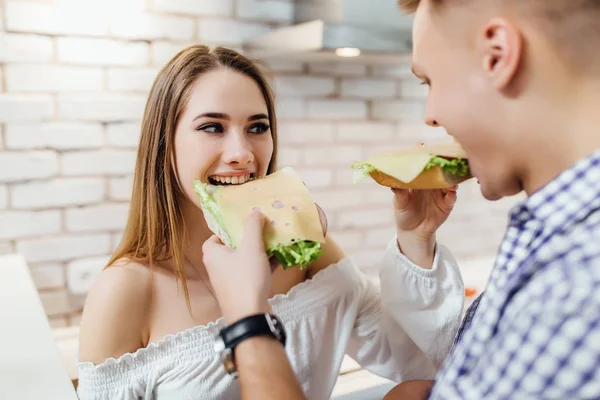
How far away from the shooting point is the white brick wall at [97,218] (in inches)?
67.8

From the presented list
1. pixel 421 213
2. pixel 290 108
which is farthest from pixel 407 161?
pixel 290 108

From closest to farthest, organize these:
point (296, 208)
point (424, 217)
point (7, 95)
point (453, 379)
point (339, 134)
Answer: point (453, 379)
point (296, 208)
point (424, 217)
point (7, 95)
point (339, 134)

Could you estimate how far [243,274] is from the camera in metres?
0.76

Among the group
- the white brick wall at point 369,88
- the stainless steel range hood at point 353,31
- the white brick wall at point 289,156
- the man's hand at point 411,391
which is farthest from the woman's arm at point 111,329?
the white brick wall at point 369,88

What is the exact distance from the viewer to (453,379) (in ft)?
1.90

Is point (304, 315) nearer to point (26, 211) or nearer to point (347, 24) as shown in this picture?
point (347, 24)

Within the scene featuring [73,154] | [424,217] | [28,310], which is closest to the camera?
[424,217]

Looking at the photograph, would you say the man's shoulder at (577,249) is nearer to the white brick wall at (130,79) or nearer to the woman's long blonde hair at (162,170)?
the woman's long blonde hair at (162,170)

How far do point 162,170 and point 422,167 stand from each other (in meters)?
0.54

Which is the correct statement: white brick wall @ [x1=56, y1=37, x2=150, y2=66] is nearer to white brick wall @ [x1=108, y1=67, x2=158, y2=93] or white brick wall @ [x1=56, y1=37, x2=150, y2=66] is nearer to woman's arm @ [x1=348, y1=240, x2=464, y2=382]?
white brick wall @ [x1=108, y1=67, x2=158, y2=93]

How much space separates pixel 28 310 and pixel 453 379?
1.05 metres

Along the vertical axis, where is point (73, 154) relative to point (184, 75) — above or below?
below

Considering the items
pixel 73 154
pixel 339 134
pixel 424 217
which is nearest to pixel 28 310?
pixel 73 154

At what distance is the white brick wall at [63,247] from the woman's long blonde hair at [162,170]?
2.23ft
